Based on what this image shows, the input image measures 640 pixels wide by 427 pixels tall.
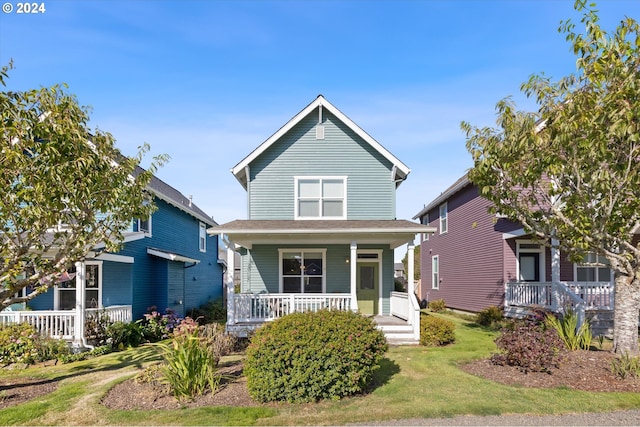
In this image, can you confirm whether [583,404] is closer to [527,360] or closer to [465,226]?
[527,360]

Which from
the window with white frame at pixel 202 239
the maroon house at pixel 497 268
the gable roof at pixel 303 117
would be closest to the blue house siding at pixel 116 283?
the gable roof at pixel 303 117

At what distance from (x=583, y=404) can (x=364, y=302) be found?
9430 mm

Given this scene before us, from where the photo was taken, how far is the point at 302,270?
16047 mm

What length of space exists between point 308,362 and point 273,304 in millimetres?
6478

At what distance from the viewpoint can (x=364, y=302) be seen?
16094mm

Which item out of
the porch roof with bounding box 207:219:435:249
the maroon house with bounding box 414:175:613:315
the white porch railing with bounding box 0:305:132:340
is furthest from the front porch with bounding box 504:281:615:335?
the white porch railing with bounding box 0:305:132:340

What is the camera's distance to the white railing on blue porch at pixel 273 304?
43.7 ft

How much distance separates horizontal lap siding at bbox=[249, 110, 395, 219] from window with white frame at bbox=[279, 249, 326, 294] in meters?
1.55

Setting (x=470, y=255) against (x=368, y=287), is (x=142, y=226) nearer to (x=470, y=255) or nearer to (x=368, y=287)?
(x=368, y=287)

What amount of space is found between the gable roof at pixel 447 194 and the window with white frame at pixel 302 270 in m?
7.62

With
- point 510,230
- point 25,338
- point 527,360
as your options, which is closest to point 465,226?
point 510,230

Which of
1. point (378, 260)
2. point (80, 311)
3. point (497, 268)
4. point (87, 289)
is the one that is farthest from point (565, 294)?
point (87, 289)

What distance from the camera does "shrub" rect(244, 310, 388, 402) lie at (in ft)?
23.7

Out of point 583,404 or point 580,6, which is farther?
point 580,6
